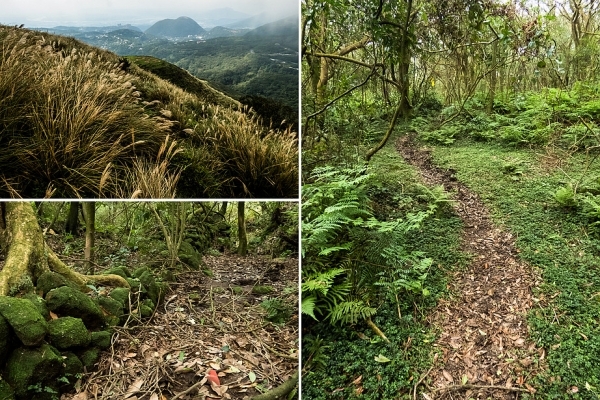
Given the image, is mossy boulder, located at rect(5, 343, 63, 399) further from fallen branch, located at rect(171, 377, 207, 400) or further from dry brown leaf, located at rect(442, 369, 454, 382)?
dry brown leaf, located at rect(442, 369, 454, 382)

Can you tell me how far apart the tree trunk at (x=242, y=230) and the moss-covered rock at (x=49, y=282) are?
Result: 734mm

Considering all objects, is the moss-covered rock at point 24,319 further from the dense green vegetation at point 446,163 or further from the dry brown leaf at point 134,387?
the dense green vegetation at point 446,163

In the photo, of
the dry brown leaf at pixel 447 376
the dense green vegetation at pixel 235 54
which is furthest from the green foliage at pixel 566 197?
the dense green vegetation at pixel 235 54

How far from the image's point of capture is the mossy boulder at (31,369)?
4.55 ft

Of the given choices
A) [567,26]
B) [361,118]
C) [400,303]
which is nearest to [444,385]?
[400,303]

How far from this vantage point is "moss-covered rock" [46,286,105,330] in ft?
5.07

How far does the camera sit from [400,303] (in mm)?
2613

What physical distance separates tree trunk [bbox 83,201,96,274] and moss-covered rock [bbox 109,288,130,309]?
5.1 inches

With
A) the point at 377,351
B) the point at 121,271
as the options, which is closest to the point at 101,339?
the point at 121,271

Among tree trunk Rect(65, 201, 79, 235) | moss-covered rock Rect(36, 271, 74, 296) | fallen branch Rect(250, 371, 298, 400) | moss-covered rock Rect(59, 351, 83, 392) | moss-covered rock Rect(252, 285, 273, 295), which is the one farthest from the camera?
moss-covered rock Rect(252, 285, 273, 295)

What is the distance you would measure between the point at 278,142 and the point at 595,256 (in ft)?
8.69

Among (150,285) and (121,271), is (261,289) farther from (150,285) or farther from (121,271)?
(121,271)

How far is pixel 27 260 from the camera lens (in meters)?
1.57

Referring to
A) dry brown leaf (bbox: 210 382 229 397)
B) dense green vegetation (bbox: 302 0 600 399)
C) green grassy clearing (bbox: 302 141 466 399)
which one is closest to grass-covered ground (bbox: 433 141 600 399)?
dense green vegetation (bbox: 302 0 600 399)
